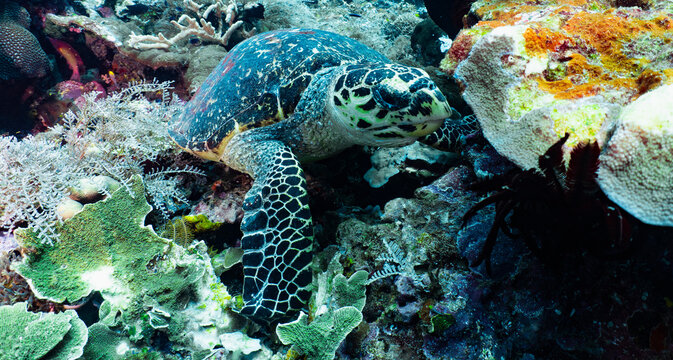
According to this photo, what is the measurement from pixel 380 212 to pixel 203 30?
17.7ft

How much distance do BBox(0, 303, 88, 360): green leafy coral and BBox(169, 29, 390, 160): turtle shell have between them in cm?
159

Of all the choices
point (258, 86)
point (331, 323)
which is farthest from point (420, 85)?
point (331, 323)

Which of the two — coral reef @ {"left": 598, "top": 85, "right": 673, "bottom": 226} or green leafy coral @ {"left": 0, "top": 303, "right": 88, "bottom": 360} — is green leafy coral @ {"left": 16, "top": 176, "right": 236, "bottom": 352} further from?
coral reef @ {"left": 598, "top": 85, "right": 673, "bottom": 226}

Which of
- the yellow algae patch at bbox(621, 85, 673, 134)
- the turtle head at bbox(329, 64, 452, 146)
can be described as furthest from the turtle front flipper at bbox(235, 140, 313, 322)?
the yellow algae patch at bbox(621, 85, 673, 134)

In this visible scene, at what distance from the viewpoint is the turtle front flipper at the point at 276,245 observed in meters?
1.95

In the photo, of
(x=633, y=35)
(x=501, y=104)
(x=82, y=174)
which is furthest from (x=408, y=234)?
(x=82, y=174)

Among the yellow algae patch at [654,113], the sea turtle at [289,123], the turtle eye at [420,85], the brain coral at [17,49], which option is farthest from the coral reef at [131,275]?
the brain coral at [17,49]

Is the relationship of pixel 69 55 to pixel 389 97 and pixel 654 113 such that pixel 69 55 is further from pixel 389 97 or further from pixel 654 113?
pixel 654 113

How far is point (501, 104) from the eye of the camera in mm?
1794

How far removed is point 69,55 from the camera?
630 cm

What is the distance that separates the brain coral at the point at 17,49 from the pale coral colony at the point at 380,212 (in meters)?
4.05

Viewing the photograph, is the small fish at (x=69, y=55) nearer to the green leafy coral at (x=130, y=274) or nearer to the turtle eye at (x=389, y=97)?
the green leafy coral at (x=130, y=274)

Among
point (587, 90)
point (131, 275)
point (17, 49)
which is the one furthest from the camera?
point (17, 49)

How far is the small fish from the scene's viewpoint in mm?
6273
